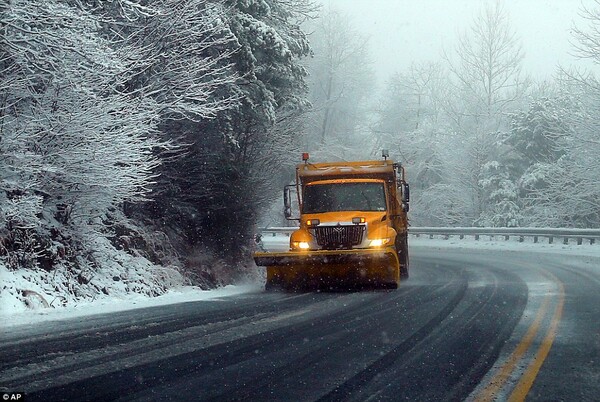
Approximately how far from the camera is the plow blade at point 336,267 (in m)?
13.1

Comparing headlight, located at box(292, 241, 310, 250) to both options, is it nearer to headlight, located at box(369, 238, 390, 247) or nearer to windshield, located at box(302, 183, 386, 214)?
windshield, located at box(302, 183, 386, 214)

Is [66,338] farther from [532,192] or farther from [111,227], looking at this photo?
[532,192]

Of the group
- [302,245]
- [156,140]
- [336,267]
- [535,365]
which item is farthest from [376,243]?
[535,365]

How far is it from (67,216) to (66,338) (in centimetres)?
545

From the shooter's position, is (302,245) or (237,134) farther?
(237,134)

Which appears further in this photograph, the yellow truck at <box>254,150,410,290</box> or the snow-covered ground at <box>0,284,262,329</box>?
the yellow truck at <box>254,150,410,290</box>

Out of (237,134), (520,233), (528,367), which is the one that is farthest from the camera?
(520,233)

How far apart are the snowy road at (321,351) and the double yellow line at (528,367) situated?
13 millimetres

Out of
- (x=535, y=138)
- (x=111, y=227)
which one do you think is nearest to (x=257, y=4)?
(x=111, y=227)

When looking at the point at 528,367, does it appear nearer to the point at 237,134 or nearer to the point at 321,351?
the point at 321,351

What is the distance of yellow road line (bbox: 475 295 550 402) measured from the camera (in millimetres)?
5320

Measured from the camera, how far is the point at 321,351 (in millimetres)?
6977

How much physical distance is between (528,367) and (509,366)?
160 millimetres

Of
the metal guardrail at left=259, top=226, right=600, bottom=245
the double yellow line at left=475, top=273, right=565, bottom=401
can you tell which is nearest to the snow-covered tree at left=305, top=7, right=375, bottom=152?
the metal guardrail at left=259, top=226, right=600, bottom=245
